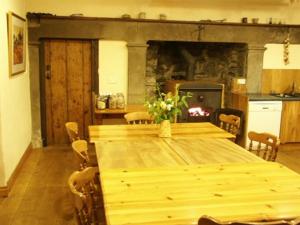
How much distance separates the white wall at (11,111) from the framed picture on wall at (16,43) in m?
0.08

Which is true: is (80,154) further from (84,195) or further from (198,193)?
(198,193)

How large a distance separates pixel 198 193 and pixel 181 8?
162 inches

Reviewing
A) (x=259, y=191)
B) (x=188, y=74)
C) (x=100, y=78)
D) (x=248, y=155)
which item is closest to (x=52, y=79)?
(x=100, y=78)

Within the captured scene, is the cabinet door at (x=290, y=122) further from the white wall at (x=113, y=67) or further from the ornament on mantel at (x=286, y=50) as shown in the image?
the white wall at (x=113, y=67)

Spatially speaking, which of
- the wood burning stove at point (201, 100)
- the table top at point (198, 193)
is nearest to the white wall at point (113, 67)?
the wood burning stove at point (201, 100)

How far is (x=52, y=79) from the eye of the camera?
17.2 feet

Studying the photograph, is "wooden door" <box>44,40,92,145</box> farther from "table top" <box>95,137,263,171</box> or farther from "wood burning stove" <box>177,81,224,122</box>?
"table top" <box>95,137,263,171</box>

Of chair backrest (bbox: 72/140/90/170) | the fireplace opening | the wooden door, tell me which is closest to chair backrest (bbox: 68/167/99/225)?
chair backrest (bbox: 72/140/90/170)

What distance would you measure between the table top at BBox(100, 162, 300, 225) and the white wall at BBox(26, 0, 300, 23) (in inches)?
141

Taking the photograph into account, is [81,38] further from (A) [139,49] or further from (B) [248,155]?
(B) [248,155]

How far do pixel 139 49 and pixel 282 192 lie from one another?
→ 3.79 metres

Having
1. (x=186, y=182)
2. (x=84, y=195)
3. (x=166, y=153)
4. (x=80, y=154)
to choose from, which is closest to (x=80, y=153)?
(x=80, y=154)

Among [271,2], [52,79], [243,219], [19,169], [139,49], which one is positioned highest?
[271,2]

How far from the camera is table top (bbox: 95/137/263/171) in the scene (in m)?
2.37
